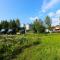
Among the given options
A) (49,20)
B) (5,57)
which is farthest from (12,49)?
(49,20)

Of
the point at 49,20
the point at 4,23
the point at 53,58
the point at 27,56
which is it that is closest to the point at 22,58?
the point at 27,56

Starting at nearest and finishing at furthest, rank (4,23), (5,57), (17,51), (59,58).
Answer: (59,58) → (5,57) → (17,51) → (4,23)

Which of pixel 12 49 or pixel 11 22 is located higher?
pixel 11 22

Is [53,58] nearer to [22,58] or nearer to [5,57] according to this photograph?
[22,58]

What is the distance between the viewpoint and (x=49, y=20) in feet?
230

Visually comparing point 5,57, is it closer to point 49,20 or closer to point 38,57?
point 38,57

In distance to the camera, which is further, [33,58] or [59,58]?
[33,58]

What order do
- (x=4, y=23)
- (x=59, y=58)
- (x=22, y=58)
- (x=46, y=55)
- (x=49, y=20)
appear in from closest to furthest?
1. (x=59, y=58)
2. (x=46, y=55)
3. (x=22, y=58)
4. (x=4, y=23)
5. (x=49, y=20)

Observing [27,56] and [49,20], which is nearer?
[27,56]

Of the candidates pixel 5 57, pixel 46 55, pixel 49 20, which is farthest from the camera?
pixel 49 20

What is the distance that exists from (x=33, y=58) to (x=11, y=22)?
5708 centimetres

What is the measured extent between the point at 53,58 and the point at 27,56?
206cm

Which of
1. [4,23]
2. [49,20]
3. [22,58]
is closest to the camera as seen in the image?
[22,58]

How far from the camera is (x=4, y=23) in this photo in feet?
206
